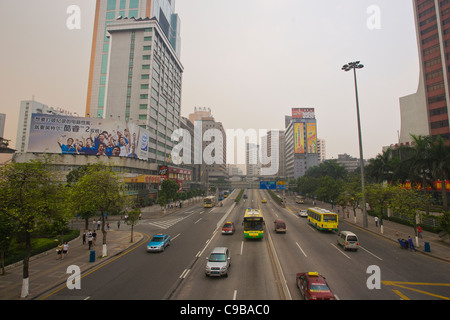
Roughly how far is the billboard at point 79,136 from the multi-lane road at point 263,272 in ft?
144

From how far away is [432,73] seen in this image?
6138 centimetres

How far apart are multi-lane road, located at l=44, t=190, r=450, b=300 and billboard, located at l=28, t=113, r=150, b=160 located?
1723 inches

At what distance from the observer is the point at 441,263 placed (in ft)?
65.4

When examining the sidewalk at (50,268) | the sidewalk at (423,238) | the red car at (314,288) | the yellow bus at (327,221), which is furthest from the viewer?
the yellow bus at (327,221)

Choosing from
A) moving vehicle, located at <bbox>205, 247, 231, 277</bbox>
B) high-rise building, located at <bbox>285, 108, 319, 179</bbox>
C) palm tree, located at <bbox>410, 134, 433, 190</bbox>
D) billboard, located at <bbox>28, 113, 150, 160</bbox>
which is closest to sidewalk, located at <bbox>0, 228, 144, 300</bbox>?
moving vehicle, located at <bbox>205, 247, 231, 277</bbox>

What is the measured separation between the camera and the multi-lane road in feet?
43.8

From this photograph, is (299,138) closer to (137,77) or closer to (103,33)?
(137,77)

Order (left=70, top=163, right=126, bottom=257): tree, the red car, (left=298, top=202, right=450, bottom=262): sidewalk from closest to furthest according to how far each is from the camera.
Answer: the red car → (left=70, top=163, right=126, bottom=257): tree → (left=298, top=202, right=450, bottom=262): sidewalk

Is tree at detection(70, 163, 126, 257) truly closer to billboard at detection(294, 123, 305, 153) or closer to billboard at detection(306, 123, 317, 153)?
billboard at detection(294, 123, 305, 153)

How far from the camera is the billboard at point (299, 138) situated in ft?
531

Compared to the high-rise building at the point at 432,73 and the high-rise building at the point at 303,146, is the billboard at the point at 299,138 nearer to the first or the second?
the high-rise building at the point at 303,146

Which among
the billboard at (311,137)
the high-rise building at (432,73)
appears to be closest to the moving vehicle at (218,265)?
the high-rise building at (432,73)

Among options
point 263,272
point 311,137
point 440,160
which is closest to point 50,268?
point 263,272
